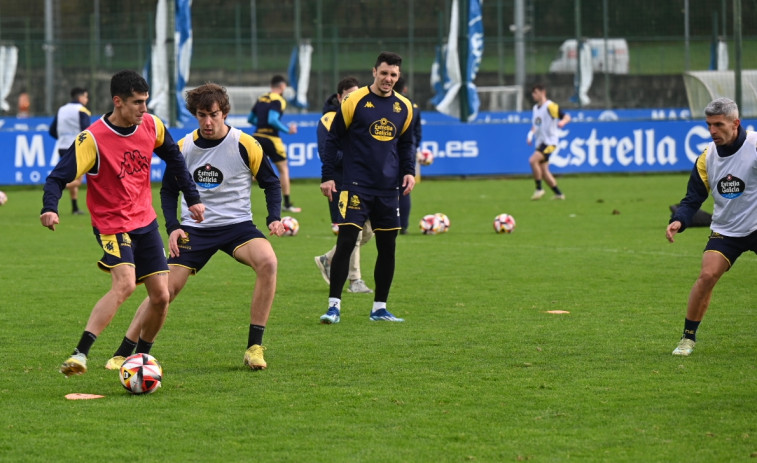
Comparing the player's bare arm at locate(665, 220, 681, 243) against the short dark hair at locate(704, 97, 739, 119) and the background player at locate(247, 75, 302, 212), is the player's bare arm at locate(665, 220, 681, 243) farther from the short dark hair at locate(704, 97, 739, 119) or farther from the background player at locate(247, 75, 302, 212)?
the background player at locate(247, 75, 302, 212)

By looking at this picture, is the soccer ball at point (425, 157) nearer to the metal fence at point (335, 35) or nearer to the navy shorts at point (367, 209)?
the navy shorts at point (367, 209)

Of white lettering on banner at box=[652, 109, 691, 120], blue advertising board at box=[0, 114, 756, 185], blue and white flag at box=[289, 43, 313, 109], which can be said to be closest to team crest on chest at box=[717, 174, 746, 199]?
blue advertising board at box=[0, 114, 756, 185]

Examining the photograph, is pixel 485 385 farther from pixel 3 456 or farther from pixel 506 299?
pixel 506 299

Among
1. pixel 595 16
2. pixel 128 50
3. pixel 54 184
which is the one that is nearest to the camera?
pixel 54 184

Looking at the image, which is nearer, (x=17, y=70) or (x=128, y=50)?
(x=17, y=70)

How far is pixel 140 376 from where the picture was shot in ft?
22.6

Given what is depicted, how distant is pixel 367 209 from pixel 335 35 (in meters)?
31.0

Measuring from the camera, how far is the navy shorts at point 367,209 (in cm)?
963

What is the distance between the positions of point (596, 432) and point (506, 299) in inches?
196

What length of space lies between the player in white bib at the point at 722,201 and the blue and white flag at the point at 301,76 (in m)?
26.5

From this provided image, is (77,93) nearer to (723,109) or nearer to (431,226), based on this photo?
(431,226)

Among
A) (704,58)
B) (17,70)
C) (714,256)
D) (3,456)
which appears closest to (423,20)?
(704,58)

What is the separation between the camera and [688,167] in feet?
92.4

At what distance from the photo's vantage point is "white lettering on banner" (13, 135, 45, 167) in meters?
25.7
